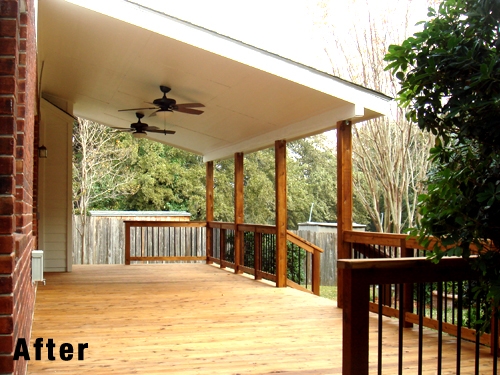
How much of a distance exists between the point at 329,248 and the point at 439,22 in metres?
11.1

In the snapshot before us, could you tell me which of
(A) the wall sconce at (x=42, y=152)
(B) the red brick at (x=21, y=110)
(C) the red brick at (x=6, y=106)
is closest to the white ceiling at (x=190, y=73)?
(A) the wall sconce at (x=42, y=152)

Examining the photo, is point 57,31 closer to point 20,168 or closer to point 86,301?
Answer: point 86,301

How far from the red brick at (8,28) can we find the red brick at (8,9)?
0.12 feet

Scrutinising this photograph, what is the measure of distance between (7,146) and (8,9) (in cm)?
57

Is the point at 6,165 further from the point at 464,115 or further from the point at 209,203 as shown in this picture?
the point at 209,203

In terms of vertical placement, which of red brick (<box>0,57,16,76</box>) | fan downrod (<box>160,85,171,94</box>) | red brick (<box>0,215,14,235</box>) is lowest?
red brick (<box>0,215,14,235</box>)

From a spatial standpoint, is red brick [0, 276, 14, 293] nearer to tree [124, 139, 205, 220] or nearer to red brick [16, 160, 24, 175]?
red brick [16, 160, 24, 175]

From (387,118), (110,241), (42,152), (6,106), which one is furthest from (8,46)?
(110,241)

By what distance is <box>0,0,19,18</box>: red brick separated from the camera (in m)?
2.10

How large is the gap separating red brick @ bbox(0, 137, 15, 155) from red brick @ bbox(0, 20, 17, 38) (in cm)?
41

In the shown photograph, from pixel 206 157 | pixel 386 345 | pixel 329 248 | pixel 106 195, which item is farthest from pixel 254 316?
pixel 106 195

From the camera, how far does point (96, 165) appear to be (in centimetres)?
1575

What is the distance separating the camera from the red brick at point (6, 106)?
79.2 inches

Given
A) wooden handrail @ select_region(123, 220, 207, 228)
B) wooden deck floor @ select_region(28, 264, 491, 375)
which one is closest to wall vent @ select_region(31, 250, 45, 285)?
wooden deck floor @ select_region(28, 264, 491, 375)
